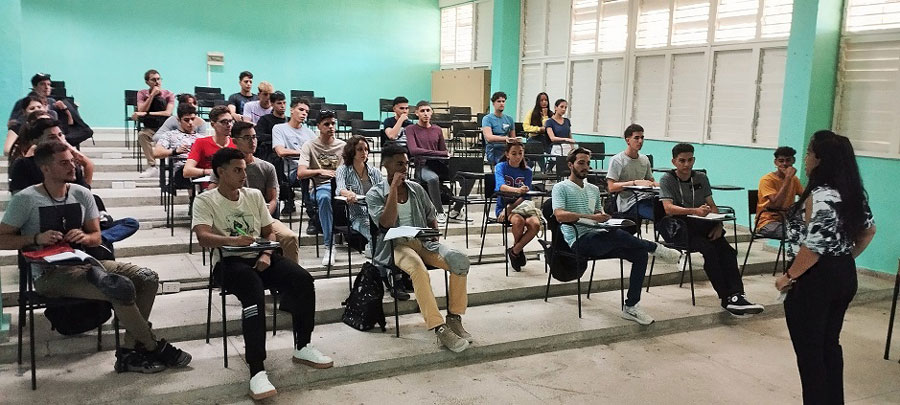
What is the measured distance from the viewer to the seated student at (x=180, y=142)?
5.71 m

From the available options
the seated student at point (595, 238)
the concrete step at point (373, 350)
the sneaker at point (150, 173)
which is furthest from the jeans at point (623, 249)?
the sneaker at point (150, 173)

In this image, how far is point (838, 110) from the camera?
697 cm

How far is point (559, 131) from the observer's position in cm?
859

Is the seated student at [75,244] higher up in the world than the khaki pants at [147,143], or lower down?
lower down

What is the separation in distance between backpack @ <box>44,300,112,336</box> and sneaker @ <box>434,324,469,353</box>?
1.87 meters

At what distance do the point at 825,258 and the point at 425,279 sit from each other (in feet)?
7.15

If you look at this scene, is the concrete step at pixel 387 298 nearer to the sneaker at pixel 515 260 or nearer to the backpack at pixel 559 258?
the sneaker at pixel 515 260

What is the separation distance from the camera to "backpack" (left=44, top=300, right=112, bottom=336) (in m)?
3.77

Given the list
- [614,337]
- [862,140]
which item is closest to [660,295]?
[614,337]

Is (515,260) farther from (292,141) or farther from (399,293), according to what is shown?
(292,141)

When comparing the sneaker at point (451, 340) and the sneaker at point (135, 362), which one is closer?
the sneaker at point (135, 362)

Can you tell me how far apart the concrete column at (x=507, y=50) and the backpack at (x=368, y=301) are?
7.58m

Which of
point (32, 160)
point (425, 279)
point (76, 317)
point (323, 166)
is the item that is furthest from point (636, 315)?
point (32, 160)

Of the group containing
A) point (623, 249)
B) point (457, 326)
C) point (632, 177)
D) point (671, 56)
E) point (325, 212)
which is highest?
point (671, 56)
